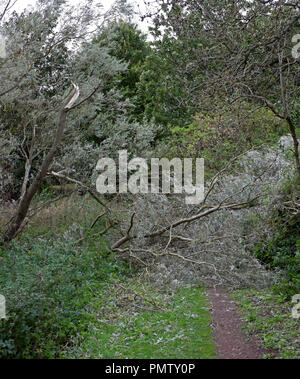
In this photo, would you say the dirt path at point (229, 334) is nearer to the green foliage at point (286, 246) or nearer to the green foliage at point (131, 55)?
the green foliage at point (286, 246)

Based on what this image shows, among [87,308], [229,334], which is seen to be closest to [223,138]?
[87,308]

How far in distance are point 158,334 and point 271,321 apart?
4.67 feet

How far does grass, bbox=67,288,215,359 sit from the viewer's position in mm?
4965

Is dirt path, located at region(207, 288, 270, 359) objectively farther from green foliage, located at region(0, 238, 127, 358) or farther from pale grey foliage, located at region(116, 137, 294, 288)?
green foliage, located at region(0, 238, 127, 358)

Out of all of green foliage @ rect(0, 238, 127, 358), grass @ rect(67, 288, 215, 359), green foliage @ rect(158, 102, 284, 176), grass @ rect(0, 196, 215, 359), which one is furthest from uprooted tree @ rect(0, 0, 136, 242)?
grass @ rect(67, 288, 215, 359)

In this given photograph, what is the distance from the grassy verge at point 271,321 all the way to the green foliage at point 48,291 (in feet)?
7.18

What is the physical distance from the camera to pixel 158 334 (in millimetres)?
5570

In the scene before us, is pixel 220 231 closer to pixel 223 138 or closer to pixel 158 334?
pixel 158 334

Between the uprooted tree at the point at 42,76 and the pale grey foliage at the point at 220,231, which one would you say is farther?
the uprooted tree at the point at 42,76

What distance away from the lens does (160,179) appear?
1106 cm

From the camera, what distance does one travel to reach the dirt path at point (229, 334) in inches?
187

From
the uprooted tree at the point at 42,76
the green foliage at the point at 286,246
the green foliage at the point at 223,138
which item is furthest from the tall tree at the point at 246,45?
the green foliage at the point at 223,138
